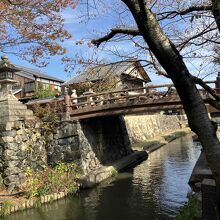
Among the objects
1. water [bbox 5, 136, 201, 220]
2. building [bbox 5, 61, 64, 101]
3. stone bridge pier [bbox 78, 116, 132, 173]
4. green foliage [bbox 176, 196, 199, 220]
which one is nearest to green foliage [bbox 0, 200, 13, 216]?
water [bbox 5, 136, 201, 220]

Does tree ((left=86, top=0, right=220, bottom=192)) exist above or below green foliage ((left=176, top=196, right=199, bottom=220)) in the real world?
above

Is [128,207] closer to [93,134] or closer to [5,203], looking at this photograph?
A: [5,203]

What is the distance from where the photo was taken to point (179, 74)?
18.2 feet

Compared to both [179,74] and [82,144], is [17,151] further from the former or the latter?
[179,74]

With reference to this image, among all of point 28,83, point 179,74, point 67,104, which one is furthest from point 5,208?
point 28,83

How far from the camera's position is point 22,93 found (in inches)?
1912

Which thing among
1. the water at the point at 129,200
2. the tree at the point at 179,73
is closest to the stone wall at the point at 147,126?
the water at the point at 129,200

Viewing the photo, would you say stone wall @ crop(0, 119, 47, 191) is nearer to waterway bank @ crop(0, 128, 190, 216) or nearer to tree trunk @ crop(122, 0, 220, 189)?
waterway bank @ crop(0, 128, 190, 216)

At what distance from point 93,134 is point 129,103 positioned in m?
4.05

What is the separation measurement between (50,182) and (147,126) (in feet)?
83.7

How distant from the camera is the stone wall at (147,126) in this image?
3501cm

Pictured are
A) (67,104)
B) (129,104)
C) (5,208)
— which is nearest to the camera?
(5,208)

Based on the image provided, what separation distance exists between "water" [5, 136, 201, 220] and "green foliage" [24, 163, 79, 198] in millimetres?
634

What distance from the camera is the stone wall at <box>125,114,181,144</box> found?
115 ft
